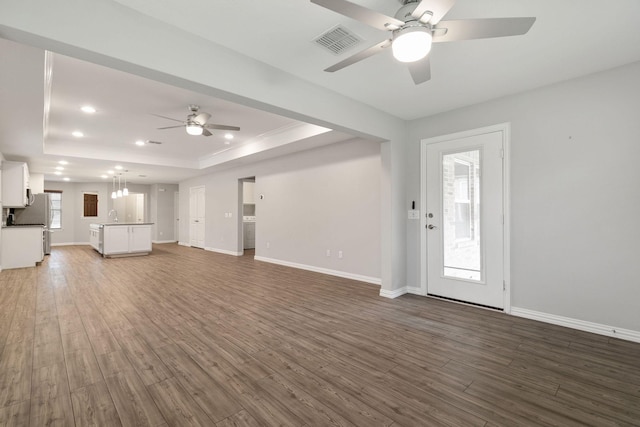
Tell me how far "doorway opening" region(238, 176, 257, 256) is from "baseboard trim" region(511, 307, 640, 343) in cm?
659

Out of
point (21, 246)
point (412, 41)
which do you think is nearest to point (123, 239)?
point (21, 246)

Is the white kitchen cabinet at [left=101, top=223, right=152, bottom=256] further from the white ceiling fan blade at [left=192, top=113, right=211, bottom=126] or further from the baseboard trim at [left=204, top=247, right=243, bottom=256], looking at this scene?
the white ceiling fan blade at [left=192, top=113, right=211, bottom=126]

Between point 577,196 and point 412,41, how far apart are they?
105 inches

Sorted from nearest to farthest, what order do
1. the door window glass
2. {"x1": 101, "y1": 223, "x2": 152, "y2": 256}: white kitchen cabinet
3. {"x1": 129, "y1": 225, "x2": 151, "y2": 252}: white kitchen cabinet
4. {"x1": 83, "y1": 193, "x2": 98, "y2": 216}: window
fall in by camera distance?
1. the door window glass
2. {"x1": 101, "y1": 223, "x2": 152, "y2": 256}: white kitchen cabinet
3. {"x1": 129, "y1": 225, "x2": 151, "y2": 252}: white kitchen cabinet
4. {"x1": 83, "y1": 193, "x2": 98, "y2": 216}: window

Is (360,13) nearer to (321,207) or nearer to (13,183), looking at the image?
(321,207)

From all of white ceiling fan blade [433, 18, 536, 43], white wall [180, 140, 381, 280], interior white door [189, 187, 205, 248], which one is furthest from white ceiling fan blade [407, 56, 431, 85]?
interior white door [189, 187, 205, 248]

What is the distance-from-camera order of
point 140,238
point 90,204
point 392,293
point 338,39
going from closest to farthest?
point 338,39, point 392,293, point 140,238, point 90,204

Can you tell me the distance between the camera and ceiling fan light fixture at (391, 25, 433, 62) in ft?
5.82

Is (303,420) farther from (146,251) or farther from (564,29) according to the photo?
(146,251)

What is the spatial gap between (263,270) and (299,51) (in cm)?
457

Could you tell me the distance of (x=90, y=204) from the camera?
464 inches

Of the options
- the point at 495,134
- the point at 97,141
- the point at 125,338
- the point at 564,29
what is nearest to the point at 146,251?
the point at 97,141

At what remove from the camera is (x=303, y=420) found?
1694mm

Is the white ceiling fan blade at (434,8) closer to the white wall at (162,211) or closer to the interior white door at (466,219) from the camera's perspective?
the interior white door at (466,219)
